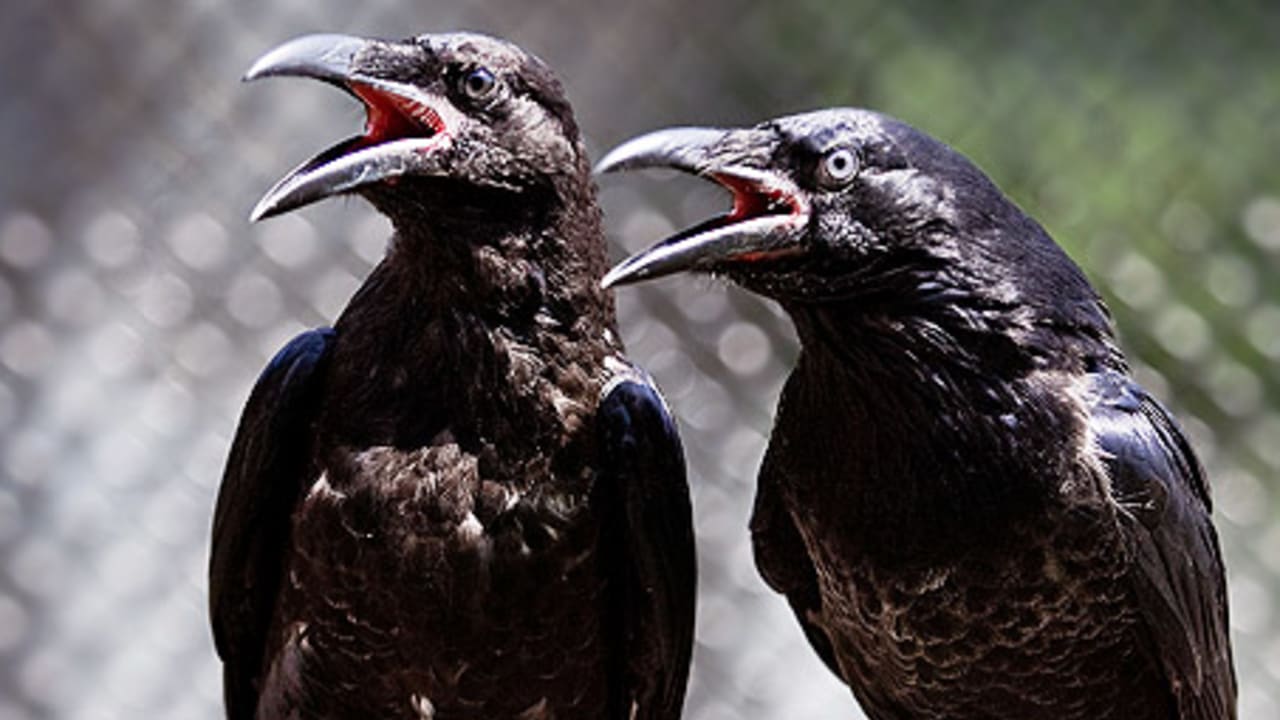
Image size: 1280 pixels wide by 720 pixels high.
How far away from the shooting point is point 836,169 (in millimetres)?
1527

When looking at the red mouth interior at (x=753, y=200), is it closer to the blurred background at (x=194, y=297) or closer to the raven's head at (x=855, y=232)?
Result: the raven's head at (x=855, y=232)

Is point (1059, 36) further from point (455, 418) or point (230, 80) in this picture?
point (455, 418)

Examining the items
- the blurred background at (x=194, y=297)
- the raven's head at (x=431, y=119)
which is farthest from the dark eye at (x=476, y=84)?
the blurred background at (x=194, y=297)

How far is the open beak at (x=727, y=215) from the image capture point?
4.86 feet

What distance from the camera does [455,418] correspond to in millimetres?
1647

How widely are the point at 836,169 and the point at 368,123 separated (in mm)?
366

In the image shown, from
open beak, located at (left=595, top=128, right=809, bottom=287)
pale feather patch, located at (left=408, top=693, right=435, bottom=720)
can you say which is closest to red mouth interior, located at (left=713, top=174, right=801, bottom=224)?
open beak, located at (left=595, top=128, right=809, bottom=287)

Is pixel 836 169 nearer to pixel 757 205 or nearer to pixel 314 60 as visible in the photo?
pixel 757 205

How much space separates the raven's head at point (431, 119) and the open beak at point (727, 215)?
101 mm

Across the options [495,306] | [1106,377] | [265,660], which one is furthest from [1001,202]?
[265,660]

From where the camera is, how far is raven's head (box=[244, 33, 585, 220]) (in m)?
1.50

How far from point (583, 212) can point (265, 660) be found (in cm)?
48

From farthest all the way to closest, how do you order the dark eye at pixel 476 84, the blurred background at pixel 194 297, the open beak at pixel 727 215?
the blurred background at pixel 194 297, the dark eye at pixel 476 84, the open beak at pixel 727 215

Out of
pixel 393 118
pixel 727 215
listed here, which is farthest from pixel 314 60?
pixel 727 215
